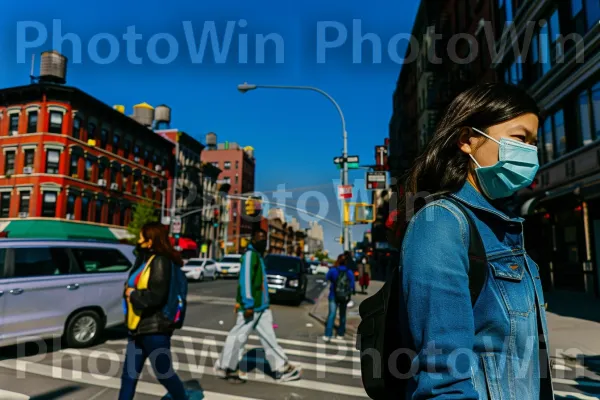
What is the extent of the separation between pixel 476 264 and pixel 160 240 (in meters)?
3.63

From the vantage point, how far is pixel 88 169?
39656 millimetres

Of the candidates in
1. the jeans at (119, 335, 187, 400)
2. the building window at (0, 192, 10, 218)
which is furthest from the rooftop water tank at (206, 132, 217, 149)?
the jeans at (119, 335, 187, 400)

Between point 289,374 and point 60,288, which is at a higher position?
point 60,288

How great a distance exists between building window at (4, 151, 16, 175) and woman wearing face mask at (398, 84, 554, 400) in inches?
1697

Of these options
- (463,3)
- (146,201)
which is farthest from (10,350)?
(146,201)

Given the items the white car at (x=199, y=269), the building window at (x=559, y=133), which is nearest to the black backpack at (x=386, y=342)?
the building window at (x=559, y=133)

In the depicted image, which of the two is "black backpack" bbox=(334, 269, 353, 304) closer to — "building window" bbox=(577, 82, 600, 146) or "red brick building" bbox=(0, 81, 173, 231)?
"building window" bbox=(577, 82, 600, 146)

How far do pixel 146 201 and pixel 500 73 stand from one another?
116ft

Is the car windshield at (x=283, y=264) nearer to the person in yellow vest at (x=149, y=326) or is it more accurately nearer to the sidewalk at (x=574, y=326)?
the sidewalk at (x=574, y=326)

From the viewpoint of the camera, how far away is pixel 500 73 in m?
23.7

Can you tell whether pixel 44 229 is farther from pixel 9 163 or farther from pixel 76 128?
pixel 76 128

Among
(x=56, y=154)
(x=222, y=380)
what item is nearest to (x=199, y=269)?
(x=56, y=154)

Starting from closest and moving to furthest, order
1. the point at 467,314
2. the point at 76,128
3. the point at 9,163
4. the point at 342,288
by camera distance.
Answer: the point at 467,314, the point at 342,288, the point at 9,163, the point at 76,128

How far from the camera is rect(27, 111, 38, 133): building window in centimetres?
3728
